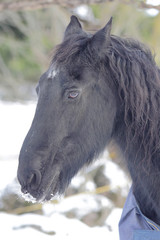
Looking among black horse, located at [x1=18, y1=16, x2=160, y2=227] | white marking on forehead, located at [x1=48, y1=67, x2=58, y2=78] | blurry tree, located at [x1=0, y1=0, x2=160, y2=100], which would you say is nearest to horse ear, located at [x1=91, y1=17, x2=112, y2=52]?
black horse, located at [x1=18, y1=16, x2=160, y2=227]

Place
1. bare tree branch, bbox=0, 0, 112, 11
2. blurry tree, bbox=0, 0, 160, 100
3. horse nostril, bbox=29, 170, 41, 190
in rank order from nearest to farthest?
A: horse nostril, bbox=29, 170, 41, 190 → bare tree branch, bbox=0, 0, 112, 11 → blurry tree, bbox=0, 0, 160, 100

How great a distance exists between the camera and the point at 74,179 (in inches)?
197

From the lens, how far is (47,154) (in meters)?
1.85

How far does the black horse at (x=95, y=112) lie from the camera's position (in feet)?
6.09

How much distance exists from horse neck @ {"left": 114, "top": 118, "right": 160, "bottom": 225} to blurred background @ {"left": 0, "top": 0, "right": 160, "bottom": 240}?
0.14 metres

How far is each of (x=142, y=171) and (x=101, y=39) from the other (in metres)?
0.84

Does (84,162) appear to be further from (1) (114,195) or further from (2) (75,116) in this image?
(1) (114,195)

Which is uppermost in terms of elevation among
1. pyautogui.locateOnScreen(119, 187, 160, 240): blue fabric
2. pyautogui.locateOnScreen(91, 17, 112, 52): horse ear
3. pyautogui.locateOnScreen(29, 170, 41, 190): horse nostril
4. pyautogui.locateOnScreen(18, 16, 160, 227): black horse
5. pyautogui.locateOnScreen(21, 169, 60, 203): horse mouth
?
pyautogui.locateOnScreen(91, 17, 112, 52): horse ear

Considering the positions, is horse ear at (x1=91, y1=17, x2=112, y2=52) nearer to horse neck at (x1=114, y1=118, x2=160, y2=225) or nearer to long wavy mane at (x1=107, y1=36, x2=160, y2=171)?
long wavy mane at (x1=107, y1=36, x2=160, y2=171)

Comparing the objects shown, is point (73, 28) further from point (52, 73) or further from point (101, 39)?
point (52, 73)

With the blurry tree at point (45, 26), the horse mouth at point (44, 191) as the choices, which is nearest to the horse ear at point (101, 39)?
the horse mouth at point (44, 191)

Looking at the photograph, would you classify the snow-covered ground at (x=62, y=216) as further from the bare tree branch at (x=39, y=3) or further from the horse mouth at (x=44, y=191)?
the bare tree branch at (x=39, y=3)

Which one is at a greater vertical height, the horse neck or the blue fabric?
the horse neck

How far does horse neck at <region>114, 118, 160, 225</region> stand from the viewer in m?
1.93
